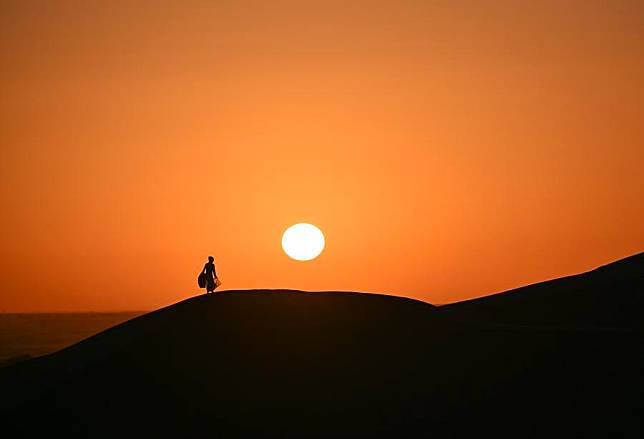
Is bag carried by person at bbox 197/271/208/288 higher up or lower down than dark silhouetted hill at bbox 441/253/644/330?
higher up

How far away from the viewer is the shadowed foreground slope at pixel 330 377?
2312 centimetres

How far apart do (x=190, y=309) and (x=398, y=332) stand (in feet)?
19.5

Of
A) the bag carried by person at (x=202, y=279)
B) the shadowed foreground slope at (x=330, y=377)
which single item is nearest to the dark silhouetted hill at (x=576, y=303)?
the shadowed foreground slope at (x=330, y=377)

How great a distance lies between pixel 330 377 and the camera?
25328 millimetres

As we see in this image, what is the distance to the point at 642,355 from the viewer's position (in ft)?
84.0

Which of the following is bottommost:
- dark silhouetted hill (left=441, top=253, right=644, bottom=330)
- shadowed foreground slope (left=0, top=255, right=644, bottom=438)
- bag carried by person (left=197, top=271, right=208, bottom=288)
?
shadowed foreground slope (left=0, top=255, right=644, bottom=438)

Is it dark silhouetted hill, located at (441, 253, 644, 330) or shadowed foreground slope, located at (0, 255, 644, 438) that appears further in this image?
dark silhouetted hill, located at (441, 253, 644, 330)

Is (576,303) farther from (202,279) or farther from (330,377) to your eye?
(330,377)

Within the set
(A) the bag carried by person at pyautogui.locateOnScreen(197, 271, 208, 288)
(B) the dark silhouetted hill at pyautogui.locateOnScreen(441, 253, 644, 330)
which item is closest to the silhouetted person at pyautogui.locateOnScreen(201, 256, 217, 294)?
(A) the bag carried by person at pyautogui.locateOnScreen(197, 271, 208, 288)

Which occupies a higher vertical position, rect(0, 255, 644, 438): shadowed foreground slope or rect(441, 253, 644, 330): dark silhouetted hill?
rect(441, 253, 644, 330): dark silhouetted hill

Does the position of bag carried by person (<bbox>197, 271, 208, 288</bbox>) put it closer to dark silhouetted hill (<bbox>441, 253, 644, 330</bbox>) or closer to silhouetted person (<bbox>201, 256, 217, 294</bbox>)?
silhouetted person (<bbox>201, 256, 217, 294</bbox>)

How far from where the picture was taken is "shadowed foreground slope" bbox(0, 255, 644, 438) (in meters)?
23.1

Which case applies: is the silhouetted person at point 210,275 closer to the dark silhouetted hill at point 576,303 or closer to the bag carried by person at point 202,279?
the bag carried by person at point 202,279

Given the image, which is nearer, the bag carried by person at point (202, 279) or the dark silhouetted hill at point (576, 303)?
the bag carried by person at point (202, 279)
